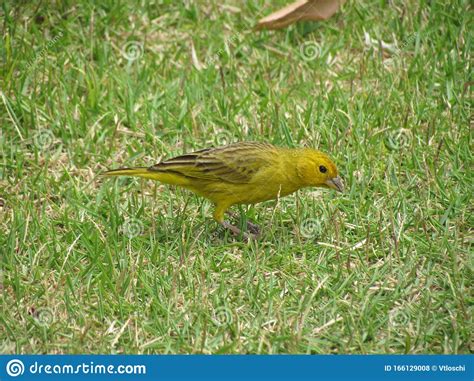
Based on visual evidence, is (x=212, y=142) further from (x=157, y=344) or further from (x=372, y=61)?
(x=157, y=344)

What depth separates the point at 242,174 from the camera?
5.68 meters

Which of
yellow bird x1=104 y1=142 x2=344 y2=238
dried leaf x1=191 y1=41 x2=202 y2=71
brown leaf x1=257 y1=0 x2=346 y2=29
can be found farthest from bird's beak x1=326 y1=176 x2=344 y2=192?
brown leaf x1=257 y1=0 x2=346 y2=29

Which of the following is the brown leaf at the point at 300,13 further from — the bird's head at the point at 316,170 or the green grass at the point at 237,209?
the bird's head at the point at 316,170

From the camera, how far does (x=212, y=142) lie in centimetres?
666

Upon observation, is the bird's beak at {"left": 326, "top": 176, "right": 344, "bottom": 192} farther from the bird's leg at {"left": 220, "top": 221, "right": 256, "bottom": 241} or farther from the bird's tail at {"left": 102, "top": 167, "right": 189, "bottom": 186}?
the bird's tail at {"left": 102, "top": 167, "right": 189, "bottom": 186}

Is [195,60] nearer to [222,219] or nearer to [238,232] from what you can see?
[222,219]

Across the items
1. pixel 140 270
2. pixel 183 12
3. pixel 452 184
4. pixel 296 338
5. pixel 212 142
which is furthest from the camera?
pixel 183 12

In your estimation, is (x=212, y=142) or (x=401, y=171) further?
(x=212, y=142)

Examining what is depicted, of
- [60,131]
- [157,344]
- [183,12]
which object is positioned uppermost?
[183,12]

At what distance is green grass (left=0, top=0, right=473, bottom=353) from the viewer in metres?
4.86

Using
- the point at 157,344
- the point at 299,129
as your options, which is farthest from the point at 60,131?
the point at 157,344

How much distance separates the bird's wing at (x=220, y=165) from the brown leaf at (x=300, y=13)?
6.81 ft

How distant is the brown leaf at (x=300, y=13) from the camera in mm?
7477

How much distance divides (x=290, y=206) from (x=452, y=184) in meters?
1.10
